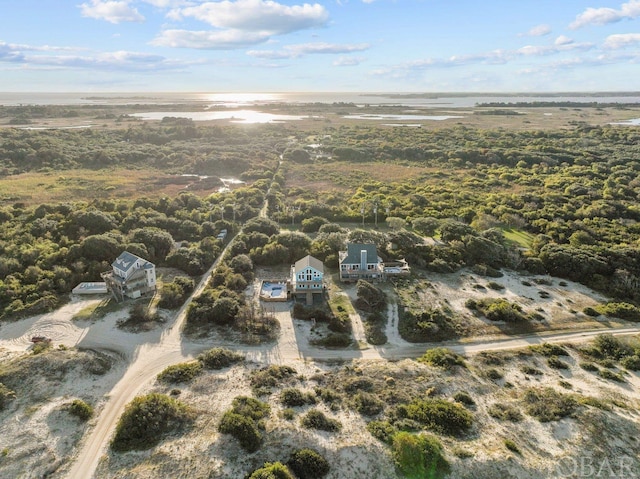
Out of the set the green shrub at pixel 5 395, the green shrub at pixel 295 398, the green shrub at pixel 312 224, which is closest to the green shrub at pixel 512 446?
the green shrub at pixel 295 398

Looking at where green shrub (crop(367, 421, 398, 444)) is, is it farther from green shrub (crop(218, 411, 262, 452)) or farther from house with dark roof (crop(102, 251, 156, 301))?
house with dark roof (crop(102, 251, 156, 301))

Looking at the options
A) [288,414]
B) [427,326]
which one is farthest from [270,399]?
[427,326]

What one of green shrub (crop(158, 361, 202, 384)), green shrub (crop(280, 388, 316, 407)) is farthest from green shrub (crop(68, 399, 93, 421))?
green shrub (crop(280, 388, 316, 407))

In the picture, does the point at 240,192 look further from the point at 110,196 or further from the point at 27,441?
the point at 27,441

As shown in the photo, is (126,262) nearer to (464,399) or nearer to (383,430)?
(383,430)

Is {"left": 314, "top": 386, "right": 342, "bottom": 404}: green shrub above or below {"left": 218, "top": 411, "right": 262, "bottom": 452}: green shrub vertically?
below

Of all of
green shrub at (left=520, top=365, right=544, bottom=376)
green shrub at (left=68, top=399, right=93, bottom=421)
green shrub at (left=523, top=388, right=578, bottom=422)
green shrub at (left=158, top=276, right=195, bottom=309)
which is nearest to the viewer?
green shrub at (left=68, top=399, right=93, bottom=421)

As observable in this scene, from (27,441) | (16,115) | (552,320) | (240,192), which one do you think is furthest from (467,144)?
(16,115)
